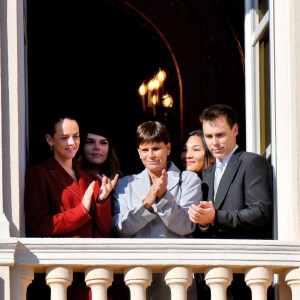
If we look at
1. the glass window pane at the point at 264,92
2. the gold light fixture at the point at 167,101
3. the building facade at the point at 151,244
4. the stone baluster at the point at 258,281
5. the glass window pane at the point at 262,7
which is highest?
the gold light fixture at the point at 167,101

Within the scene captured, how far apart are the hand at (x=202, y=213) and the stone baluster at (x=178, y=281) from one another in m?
0.32

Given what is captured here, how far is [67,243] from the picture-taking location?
7.25m

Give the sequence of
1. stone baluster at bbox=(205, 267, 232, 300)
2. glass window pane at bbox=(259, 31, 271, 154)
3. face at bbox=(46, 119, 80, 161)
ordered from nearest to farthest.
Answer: stone baluster at bbox=(205, 267, 232, 300) < face at bbox=(46, 119, 80, 161) < glass window pane at bbox=(259, 31, 271, 154)

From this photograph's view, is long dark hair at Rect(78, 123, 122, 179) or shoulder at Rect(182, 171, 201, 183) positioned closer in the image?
shoulder at Rect(182, 171, 201, 183)

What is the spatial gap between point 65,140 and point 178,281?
118 centimetres

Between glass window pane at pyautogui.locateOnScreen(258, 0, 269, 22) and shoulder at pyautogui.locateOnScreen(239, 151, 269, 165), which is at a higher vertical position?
glass window pane at pyautogui.locateOnScreen(258, 0, 269, 22)

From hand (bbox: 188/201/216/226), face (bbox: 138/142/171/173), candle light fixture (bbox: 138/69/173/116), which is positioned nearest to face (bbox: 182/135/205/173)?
face (bbox: 138/142/171/173)

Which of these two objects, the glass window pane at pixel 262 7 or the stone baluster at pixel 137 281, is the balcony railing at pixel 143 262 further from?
the glass window pane at pixel 262 7

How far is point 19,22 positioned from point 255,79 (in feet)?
5.37

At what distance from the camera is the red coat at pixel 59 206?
7523mm

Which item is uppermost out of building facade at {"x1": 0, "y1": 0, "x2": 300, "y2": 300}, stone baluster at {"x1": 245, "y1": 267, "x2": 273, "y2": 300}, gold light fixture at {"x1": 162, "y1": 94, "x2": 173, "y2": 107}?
gold light fixture at {"x1": 162, "y1": 94, "x2": 173, "y2": 107}

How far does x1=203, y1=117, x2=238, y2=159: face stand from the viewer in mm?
7969

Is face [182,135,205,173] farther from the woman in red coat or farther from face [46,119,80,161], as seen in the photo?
face [46,119,80,161]

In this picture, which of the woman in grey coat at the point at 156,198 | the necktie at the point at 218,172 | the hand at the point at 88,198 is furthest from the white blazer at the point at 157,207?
the hand at the point at 88,198
